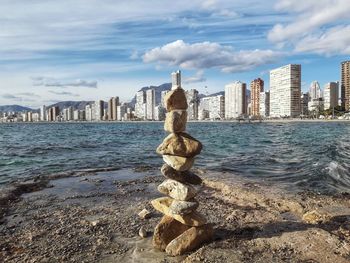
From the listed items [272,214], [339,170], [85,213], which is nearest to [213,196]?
[272,214]

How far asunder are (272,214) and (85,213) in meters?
7.45

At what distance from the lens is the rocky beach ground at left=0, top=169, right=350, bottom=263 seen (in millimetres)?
10109

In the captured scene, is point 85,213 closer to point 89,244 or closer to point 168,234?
point 89,244

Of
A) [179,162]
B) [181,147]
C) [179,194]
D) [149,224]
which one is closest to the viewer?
[179,194]

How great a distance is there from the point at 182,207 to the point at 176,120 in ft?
8.88

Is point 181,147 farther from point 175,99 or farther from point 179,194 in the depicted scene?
point 175,99

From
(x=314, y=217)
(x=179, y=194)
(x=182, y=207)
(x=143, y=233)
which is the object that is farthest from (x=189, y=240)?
(x=314, y=217)

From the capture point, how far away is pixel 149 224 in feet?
42.4

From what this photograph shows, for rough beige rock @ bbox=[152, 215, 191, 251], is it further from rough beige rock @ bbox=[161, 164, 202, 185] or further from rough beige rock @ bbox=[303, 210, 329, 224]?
rough beige rock @ bbox=[303, 210, 329, 224]

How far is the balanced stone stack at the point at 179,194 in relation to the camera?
10609 millimetres

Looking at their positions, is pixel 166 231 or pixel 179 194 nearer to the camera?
pixel 166 231

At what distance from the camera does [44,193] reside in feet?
63.2

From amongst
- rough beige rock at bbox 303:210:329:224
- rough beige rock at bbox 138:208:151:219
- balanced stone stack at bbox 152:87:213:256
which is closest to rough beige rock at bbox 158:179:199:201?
balanced stone stack at bbox 152:87:213:256

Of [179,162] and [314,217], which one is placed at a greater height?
[179,162]
